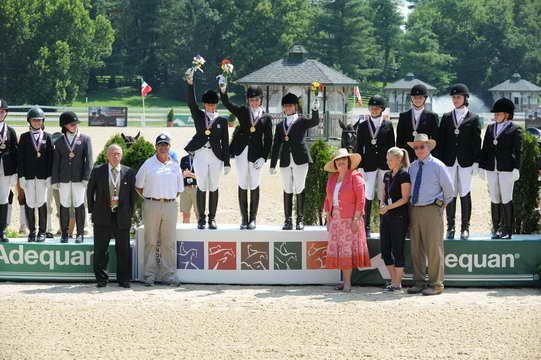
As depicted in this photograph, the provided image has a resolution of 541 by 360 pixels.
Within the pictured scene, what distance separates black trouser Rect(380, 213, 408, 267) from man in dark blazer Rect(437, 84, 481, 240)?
0.93m

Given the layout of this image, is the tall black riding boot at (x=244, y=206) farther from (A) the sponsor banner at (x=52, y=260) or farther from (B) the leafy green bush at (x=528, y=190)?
(B) the leafy green bush at (x=528, y=190)

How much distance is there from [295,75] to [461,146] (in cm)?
3358

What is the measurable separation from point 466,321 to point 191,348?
2.94m

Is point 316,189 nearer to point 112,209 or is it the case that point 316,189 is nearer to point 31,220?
point 112,209

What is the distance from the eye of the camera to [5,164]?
11.8 meters

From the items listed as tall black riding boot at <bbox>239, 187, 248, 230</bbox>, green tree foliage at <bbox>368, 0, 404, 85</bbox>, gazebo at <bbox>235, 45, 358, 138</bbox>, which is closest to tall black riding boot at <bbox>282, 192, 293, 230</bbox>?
tall black riding boot at <bbox>239, 187, 248, 230</bbox>

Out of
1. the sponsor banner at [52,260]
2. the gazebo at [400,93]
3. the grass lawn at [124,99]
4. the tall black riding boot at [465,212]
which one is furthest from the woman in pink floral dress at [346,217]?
the grass lawn at [124,99]

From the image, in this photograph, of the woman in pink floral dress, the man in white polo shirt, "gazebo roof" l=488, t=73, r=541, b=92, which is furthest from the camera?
"gazebo roof" l=488, t=73, r=541, b=92

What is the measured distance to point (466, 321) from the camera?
9461 mm

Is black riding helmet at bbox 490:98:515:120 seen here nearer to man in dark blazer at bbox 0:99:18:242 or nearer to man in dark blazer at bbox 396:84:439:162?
man in dark blazer at bbox 396:84:439:162

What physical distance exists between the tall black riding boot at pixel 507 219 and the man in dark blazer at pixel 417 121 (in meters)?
1.09

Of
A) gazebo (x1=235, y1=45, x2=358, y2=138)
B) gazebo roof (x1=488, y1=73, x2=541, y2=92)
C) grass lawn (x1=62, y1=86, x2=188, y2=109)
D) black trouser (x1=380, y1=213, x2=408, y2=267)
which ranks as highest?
gazebo roof (x1=488, y1=73, x2=541, y2=92)

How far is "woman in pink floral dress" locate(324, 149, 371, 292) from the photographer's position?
36.0 feet

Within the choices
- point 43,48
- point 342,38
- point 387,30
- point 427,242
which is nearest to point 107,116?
point 43,48
